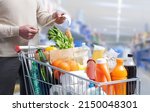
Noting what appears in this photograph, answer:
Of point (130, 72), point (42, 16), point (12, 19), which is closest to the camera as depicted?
point (130, 72)

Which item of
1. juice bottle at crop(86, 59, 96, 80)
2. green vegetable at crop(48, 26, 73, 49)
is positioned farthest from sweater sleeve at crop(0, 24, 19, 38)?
juice bottle at crop(86, 59, 96, 80)

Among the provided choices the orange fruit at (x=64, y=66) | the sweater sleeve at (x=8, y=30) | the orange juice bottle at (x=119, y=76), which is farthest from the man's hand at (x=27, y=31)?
the orange juice bottle at (x=119, y=76)

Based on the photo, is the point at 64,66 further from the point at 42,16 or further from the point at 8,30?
the point at 42,16

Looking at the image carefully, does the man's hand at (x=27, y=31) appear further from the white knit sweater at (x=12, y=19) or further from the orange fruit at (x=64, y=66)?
the orange fruit at (x=64, y=66)

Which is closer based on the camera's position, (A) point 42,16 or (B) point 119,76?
(B) point 119,76

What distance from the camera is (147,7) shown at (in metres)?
12.6

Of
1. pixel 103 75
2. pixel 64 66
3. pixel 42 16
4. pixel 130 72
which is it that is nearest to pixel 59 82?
pixel 64 66

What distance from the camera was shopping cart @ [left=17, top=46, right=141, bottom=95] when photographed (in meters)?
1.36

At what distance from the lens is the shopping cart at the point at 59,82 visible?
4.47 ft

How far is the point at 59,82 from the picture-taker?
1454 millimetres

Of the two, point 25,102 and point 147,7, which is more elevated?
point 147,7

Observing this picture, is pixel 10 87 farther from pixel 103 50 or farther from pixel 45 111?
pixel 103 50

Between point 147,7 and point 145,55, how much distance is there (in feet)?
6.83

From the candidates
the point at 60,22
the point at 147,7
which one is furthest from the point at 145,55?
the point at 60,22
